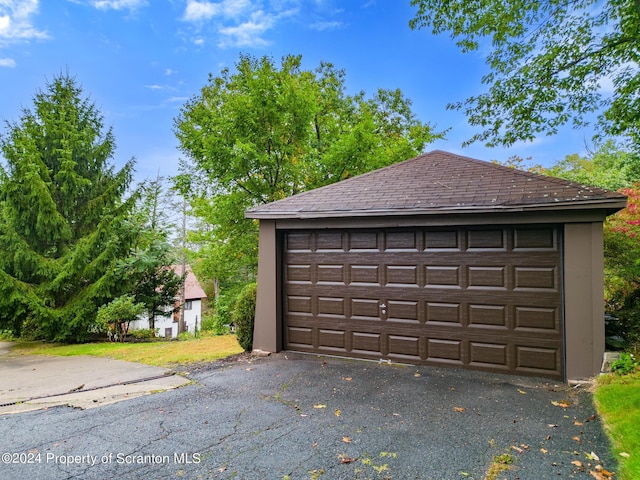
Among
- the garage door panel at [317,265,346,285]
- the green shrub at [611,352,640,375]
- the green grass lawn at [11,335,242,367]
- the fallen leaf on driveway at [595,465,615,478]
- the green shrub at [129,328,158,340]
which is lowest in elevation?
the green shrub at [129,328,158,340]

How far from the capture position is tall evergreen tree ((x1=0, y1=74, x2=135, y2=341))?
9516 millimetres

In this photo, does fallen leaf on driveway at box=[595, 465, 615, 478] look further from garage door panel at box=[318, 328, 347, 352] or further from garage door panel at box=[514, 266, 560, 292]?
garage door panel at box=[318, 328, 347, 352]

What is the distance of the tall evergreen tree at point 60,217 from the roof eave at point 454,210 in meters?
6.09

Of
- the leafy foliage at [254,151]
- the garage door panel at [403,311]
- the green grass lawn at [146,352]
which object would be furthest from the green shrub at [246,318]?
the leafy foliage at [254,151]

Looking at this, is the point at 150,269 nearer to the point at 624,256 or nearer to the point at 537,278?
the point at 537,278

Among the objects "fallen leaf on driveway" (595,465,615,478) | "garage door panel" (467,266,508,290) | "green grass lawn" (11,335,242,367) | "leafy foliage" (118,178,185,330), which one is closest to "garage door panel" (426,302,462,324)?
"garage door panel" (467,266,508,290)

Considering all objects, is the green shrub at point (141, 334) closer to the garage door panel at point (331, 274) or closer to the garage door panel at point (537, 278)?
the garage door panel at point (331, 274)

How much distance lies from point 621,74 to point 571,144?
9278mm

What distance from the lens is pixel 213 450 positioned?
3039mm

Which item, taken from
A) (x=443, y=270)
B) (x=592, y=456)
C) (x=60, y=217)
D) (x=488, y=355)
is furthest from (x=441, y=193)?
(x=60, y=217)

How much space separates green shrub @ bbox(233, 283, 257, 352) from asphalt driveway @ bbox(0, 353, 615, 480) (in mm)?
1649

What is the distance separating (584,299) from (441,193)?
2.33m

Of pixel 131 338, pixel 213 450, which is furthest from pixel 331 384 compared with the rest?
pixel 131 338

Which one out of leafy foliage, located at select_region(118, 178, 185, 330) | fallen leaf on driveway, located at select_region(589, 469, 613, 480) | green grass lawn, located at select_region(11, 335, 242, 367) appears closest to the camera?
fallen leaf on driveway, located at select_region(589, 469, 613, 480)
